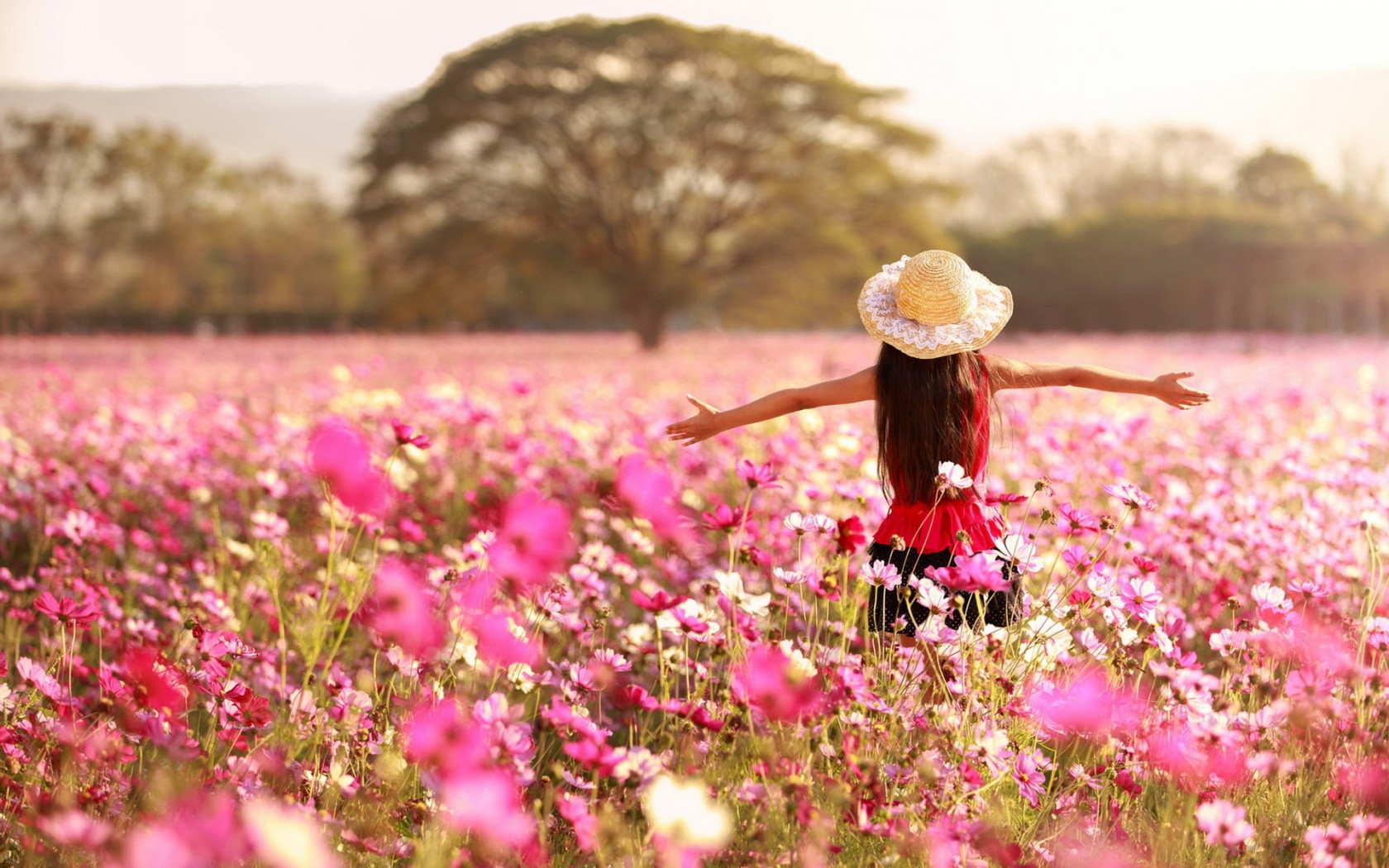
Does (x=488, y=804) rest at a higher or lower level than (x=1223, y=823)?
higher

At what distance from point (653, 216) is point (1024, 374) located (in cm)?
2166

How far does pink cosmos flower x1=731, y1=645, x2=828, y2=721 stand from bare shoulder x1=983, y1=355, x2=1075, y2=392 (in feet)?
4.13

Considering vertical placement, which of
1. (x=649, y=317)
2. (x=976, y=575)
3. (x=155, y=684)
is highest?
(x=976, y=575)

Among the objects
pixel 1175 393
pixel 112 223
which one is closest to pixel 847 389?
pixel 1175 393

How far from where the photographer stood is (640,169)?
23.4 m

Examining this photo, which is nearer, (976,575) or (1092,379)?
(976,575)

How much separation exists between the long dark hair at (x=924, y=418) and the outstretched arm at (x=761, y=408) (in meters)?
0.09

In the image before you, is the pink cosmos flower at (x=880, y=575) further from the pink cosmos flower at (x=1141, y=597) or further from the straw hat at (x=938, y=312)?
the straw hat at (x=938, y=312)

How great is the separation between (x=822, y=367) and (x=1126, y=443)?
242 inches

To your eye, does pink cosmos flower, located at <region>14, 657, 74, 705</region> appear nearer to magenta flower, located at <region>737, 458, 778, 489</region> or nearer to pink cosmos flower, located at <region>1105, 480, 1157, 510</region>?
magenta flower, located at <region>737, 458, 778, 489</region>

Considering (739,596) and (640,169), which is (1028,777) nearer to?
(739,596)

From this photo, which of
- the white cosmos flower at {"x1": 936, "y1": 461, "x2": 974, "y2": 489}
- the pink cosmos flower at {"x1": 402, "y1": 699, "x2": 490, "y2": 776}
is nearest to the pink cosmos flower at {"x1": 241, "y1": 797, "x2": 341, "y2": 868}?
the pink cosmos flower at {"x1": 402, "y1": 699, "x2": 490, "y2": 776}

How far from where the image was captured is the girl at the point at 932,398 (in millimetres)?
2928

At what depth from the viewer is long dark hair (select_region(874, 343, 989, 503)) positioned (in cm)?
302
